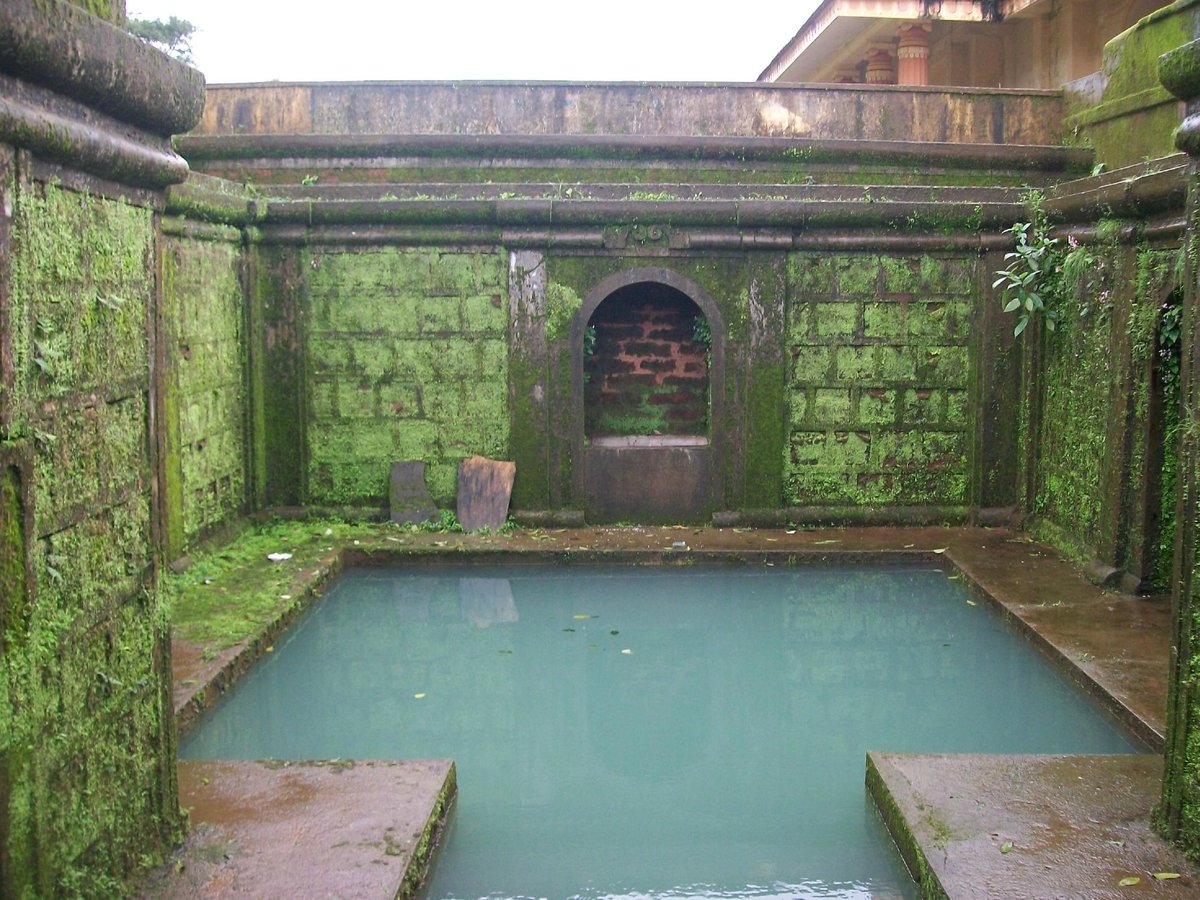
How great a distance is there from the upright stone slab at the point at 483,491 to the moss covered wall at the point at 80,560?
5326mm

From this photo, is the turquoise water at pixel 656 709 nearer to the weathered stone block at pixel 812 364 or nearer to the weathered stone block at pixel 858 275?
the weathered stone block at pixel 812 364

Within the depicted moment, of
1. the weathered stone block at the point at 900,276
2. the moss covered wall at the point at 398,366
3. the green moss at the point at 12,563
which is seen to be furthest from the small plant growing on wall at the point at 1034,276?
the green moss at the point at 12,563

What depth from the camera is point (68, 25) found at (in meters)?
2.88

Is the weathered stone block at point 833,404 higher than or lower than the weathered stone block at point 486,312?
lower

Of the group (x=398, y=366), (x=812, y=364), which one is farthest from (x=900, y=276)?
(x=398, y=366)

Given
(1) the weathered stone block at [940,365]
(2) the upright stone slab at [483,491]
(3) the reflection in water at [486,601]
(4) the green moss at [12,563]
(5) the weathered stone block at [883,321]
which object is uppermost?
(5) the weathered stone block at [883,321]

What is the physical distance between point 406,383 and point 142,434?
18.5 ft

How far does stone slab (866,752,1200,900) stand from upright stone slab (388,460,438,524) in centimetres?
516

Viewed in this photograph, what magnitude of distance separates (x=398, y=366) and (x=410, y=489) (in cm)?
100

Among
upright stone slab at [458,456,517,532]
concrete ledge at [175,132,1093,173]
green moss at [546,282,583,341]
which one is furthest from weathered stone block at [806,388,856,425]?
upright stone slab at [458,456,517,532]

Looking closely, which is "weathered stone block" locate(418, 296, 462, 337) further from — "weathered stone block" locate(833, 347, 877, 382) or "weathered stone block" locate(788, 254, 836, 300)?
"weathered stone block" locate(833, 347, 877, 382)

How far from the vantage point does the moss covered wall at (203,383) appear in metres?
7.39

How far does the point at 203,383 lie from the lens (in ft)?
26.4

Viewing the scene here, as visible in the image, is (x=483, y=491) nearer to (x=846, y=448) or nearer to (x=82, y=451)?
(x=846, y=448)
